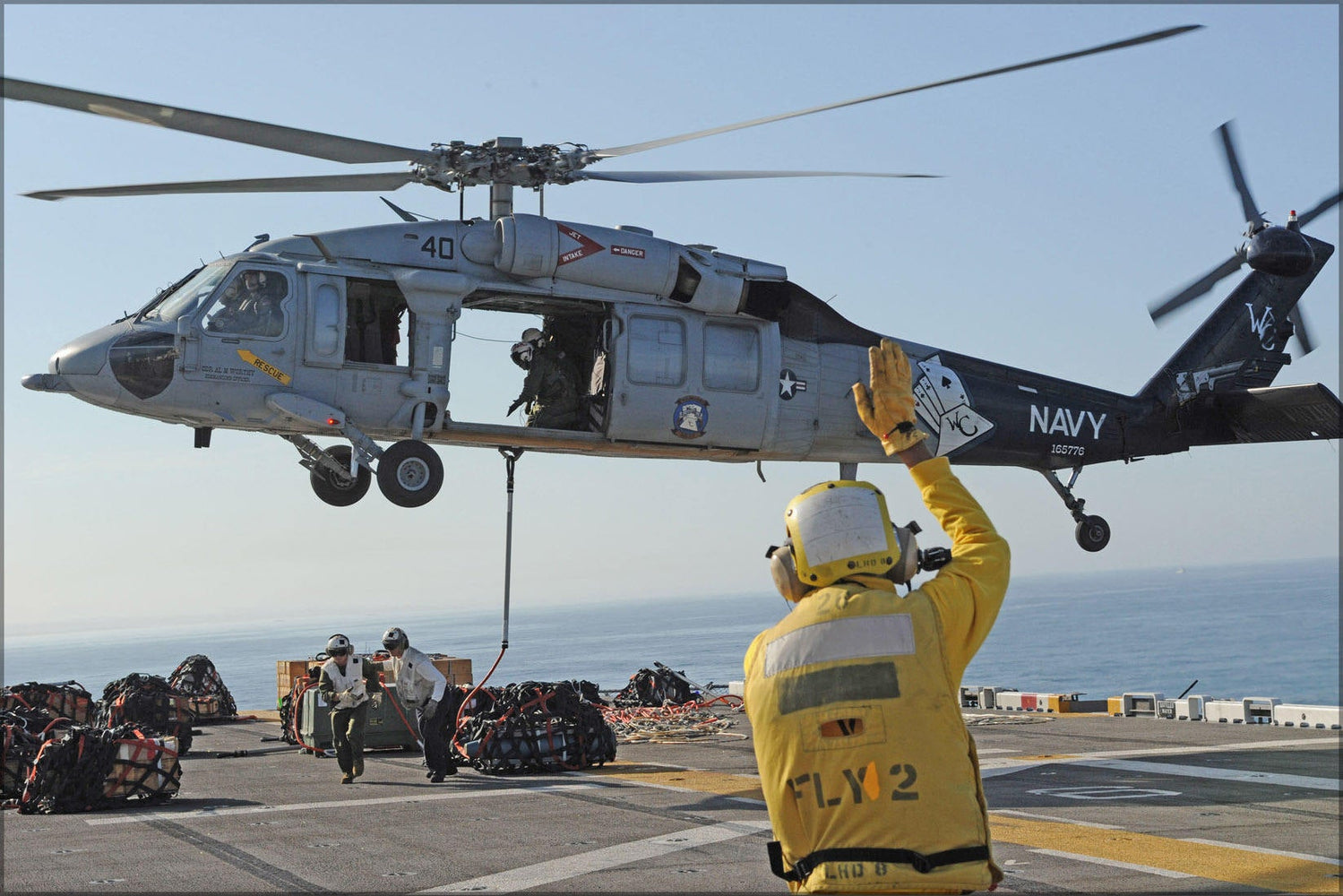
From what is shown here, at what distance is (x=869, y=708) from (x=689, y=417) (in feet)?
38.9

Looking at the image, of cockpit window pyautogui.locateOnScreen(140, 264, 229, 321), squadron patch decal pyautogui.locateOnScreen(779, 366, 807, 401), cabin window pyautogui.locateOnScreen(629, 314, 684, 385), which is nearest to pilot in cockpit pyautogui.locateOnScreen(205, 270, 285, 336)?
cockpit window pyautogui.locateOnScreen(140, 264, 229, 321)

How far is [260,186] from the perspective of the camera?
14.1m

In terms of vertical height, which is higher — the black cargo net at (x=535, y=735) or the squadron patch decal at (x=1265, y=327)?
the squadron patch decal at (x=1265, y=327)

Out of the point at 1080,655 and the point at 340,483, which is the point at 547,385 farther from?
the point at 1080,655

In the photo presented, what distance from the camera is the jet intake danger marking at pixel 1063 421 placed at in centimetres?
1747

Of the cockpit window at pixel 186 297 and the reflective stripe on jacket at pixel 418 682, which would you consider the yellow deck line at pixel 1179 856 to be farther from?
the cockpit window at pixel 186 297

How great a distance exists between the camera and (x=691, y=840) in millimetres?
9641

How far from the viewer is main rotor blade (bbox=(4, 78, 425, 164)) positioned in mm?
10977

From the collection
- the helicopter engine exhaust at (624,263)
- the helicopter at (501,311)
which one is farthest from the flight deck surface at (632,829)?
the helicopter engine exhaust at (624,263)

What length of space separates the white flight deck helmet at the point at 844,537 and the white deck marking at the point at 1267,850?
20.5 feet

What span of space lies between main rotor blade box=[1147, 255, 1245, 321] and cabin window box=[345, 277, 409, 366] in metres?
10.4

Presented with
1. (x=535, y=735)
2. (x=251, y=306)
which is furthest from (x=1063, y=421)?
(x=251, y=306)

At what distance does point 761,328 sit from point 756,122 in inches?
131

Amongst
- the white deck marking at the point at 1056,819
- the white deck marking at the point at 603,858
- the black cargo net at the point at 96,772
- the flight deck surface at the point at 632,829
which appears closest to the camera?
the white deck marking at the point at 603,858
